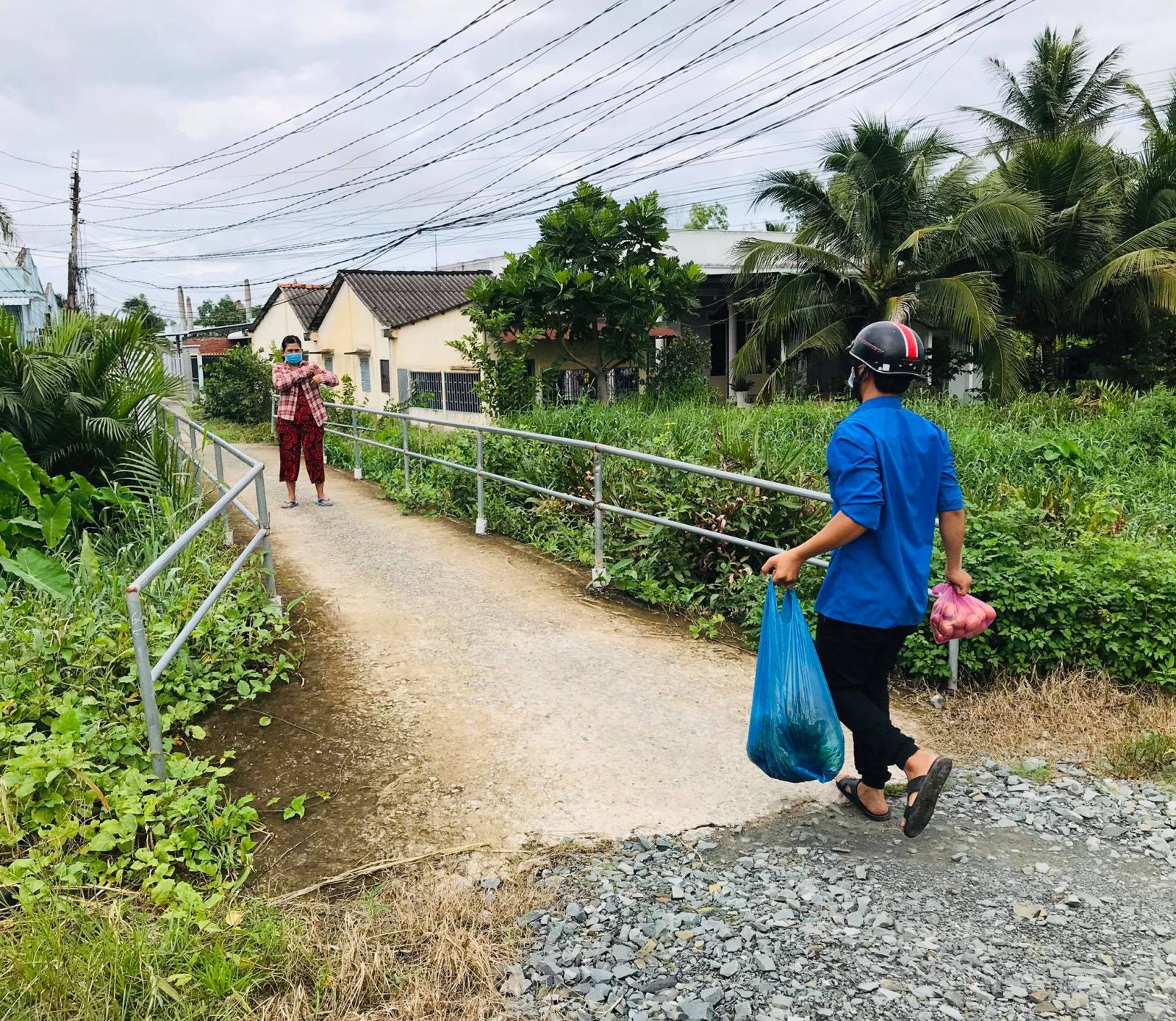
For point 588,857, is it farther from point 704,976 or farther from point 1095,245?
point 1095,245

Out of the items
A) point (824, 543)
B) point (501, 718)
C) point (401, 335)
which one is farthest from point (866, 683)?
point (401, 335)

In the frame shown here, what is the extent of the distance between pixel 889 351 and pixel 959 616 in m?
0.96

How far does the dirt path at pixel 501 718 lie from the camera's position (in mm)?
3527

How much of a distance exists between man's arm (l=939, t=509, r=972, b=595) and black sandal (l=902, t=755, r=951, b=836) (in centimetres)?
62

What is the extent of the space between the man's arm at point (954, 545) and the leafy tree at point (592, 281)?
1091cm

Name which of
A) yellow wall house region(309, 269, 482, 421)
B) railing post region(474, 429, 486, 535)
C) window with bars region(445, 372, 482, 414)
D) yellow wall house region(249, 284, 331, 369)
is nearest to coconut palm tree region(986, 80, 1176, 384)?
window with bars region(445, 372, 482, 414)

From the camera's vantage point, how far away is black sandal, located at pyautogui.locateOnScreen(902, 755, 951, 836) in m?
3.09

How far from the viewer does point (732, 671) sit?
4.96m

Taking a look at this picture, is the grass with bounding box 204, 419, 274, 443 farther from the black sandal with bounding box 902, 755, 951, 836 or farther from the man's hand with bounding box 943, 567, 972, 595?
the black sandal with bounding box 902, 755, 951, 836

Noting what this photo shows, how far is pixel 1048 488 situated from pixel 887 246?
10.9 metres

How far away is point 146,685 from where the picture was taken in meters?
3.41

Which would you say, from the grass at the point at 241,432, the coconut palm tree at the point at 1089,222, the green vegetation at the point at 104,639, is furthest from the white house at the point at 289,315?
the green vegetation at the point at 104,639

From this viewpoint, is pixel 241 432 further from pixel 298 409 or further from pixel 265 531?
pixel 265 531

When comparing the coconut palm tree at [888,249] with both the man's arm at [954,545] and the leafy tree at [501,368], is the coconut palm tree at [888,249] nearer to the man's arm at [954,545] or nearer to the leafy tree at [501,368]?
the leafy tree at [501,368]
